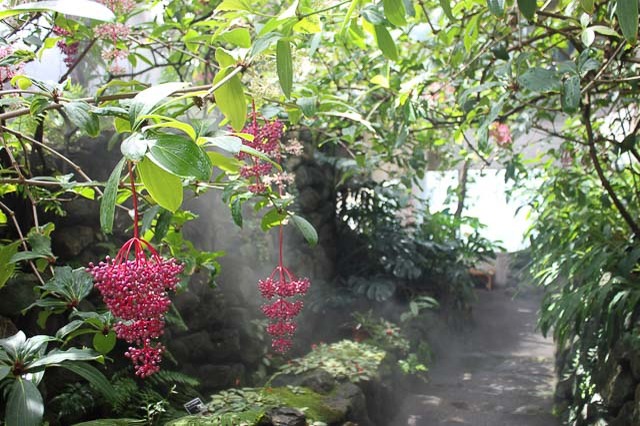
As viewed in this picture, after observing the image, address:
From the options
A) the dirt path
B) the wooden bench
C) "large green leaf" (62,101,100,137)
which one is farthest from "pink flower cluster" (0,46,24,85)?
the wooden bench

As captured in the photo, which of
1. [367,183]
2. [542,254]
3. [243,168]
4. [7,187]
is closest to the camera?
[243,168]

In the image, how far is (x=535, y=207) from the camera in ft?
15.0

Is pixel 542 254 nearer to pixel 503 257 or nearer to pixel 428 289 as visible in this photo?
pixel 428 289

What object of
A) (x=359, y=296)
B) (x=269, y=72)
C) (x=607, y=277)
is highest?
(x=269, y=72)

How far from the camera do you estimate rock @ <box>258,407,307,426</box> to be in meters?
2.44

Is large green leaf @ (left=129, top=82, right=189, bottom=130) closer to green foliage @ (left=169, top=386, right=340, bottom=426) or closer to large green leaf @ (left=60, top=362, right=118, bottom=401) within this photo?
large green leaf @ (left=60, top=362, right=118, bottom=401)

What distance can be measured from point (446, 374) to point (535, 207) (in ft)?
5.30

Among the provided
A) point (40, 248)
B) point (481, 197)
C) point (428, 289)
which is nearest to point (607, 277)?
point (40, 248)

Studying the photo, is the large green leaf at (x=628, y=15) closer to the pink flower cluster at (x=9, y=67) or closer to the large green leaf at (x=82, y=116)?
the large green leaf at (x=82, y=116)

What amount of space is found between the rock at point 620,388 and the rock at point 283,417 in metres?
1.41

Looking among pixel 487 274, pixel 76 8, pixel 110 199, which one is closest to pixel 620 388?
pixel 110 199

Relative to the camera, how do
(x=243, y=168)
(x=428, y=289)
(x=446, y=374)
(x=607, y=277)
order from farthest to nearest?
(x=428, y=289)
(x=446, y=374)
(x=607, y=277)
(x=243, y=168)

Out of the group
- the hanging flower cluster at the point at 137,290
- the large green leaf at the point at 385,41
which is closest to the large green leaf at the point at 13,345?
the hanging flower cluster at the point at 137,290

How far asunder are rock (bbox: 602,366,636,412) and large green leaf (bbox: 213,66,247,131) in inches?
93.6
